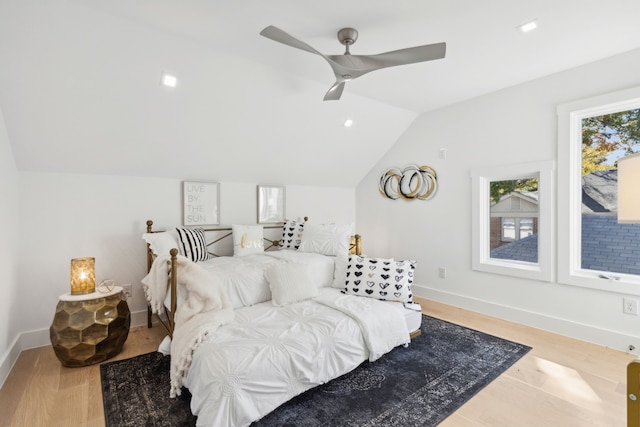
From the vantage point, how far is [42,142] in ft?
9.00

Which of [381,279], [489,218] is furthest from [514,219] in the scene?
[381,279]

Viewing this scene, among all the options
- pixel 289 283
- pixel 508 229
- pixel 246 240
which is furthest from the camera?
pixel 246 240

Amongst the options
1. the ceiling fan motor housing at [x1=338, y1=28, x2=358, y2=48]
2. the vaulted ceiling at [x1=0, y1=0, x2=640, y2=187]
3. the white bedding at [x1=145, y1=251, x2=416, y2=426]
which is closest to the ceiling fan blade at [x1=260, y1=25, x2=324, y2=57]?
the vaulted ceiling at [x1=0, y1=0, x2=640, y2=187]

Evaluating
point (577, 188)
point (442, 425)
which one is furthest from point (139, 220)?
point (577, 188)

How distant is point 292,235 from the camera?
163 inches

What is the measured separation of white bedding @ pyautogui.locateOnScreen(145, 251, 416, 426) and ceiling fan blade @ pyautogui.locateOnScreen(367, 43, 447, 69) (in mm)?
1819

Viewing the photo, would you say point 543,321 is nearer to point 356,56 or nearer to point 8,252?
point 356,56

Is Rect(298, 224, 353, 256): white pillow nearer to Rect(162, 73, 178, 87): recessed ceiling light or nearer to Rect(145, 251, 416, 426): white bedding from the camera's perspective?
Rect(145, 251, 416, 426): white bedding

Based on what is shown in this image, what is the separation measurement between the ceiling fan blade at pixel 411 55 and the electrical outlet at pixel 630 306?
264cm

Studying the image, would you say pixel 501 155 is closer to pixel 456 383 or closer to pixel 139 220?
pixel 456 383

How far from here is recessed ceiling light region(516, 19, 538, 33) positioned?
2.22 meters

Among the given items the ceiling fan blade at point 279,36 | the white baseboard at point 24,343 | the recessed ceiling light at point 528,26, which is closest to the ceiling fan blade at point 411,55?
the ceiling fan blade at point 279,36

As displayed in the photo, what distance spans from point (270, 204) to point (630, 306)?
3852 mm

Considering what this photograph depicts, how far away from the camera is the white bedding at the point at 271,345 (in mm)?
1683
